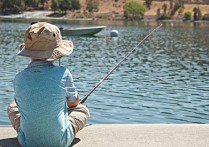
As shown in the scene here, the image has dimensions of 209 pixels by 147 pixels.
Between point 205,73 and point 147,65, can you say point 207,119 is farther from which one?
point 147,65

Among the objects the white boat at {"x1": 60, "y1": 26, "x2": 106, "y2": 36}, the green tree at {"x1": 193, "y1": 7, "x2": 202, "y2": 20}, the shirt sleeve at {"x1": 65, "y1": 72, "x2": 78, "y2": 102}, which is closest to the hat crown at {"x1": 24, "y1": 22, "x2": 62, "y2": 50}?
the shirt sleeve at {"x1": 65, "y1": 72, "x2": 78, "y2": 102}

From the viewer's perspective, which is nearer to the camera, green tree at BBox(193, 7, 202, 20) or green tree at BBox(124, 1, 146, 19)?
green tree at BBox(193, 7, 202, 20)

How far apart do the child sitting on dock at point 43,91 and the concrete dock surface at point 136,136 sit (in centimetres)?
53

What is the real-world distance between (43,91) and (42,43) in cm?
50

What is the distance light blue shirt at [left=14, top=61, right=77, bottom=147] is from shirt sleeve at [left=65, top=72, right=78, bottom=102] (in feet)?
0.11

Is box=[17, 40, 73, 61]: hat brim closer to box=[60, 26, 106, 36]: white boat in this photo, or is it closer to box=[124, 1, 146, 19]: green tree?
box=[60, 26, 106, 36]: white boat

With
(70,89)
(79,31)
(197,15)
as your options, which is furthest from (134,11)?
(70,89)

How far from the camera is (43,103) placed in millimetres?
5445

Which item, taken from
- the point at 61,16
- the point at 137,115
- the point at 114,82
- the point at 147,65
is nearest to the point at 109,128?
the point at 137,115

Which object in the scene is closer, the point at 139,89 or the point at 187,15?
the point at 139,89

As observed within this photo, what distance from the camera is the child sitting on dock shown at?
5445 millimetres

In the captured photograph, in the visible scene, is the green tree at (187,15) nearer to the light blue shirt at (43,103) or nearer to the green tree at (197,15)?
the green tree at (197,15)

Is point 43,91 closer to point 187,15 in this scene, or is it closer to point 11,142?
point 11,142

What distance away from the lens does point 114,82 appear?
58.0 feet
